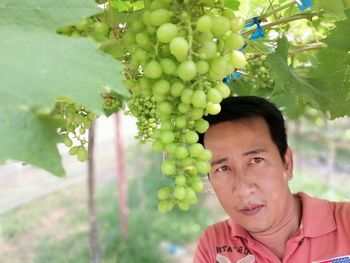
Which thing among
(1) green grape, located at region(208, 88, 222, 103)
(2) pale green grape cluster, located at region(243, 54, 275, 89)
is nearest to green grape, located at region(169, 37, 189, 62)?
(1) green grape, located at region(208, 88, 222, 103)

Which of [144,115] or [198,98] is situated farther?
[144,115]

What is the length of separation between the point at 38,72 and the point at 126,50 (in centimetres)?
46

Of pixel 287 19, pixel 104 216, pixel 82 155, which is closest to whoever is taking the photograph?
pixel 82 155

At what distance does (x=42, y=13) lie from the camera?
765 millimetres

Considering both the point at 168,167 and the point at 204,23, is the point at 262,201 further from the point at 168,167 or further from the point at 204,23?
the point at 204,23

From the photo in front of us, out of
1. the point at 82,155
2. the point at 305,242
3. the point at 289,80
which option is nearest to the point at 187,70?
the point at 82,155

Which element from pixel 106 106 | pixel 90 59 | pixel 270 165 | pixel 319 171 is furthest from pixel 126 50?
pixel 319 171

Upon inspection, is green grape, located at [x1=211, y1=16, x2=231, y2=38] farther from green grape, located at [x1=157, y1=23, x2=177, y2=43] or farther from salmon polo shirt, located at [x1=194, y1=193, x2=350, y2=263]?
salmon polo shirt, located at [x1=194, y1=193, x2=350, y2=263]

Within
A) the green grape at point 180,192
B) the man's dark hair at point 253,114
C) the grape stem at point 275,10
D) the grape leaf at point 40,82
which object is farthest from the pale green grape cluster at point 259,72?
the grape leaf at point 40,82

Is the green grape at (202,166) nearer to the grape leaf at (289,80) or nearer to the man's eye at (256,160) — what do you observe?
the grape leaf at (289,80)

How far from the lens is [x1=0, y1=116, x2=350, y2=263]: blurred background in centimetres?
732

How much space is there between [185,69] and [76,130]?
1.66 ft

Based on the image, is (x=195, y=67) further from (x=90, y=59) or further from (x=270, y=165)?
(x=270, y=165)

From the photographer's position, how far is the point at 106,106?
5.59ft
